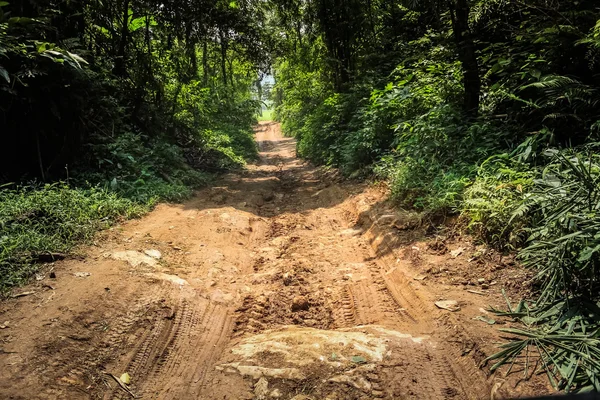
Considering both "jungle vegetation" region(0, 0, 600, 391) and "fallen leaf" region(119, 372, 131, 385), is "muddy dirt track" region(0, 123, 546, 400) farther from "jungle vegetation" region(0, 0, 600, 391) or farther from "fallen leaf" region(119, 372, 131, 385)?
"jungle vegetation" region(0, 0, 600, 391)

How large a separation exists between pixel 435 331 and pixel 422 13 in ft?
26.9

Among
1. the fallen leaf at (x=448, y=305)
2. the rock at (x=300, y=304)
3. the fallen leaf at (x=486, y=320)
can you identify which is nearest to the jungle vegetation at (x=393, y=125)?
the fallen leaf at (x=486, y=320)

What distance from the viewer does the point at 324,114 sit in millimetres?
12891

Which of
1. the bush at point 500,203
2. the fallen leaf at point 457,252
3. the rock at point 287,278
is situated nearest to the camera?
the bush at point 500,203

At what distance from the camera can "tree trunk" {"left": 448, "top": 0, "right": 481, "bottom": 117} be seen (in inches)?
210

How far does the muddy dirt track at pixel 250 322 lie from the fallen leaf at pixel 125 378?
0.16 ft

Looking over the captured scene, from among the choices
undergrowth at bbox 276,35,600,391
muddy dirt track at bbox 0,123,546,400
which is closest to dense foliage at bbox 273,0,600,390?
undergrowth at bbox 276,35,600,391

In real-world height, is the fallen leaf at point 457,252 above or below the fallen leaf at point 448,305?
above

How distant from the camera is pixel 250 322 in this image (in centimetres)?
325

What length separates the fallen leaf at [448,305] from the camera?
290cm

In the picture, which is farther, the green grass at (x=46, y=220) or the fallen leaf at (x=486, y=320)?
the green grass at (x=46, y=220)

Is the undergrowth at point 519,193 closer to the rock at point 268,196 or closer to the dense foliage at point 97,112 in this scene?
the rock at point 268,196

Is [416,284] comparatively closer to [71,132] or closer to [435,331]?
[435,331]

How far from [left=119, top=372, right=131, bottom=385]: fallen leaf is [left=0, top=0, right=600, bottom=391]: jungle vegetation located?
1582 millimetres
